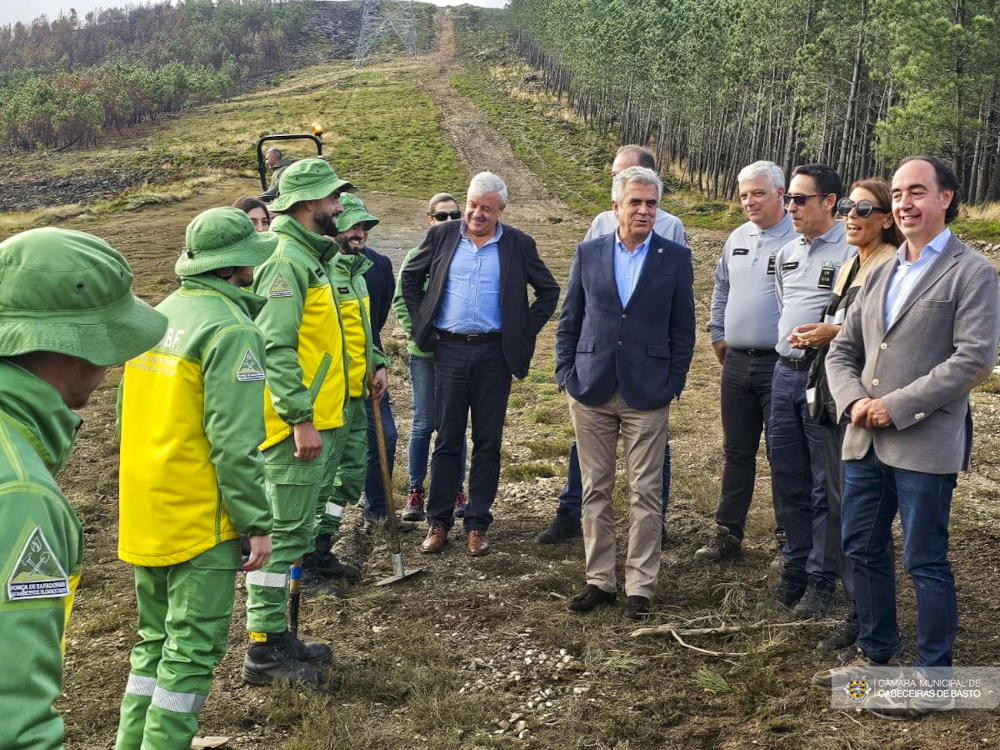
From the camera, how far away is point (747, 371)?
5.54 meters

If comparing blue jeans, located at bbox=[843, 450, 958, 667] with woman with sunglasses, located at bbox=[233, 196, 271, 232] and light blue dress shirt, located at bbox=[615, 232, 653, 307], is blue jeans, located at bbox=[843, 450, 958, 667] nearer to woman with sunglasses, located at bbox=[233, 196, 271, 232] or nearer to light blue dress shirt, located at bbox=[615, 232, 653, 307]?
light blue dress shirt, located at bbox=[615, 232, 653, 307]

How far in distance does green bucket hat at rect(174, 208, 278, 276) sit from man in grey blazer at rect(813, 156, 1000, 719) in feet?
8.88

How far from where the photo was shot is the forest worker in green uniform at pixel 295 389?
14.4ft

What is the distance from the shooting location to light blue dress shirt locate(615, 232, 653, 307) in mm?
5117

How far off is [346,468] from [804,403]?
284cm

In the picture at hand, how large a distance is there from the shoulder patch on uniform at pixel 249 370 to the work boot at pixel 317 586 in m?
2.44

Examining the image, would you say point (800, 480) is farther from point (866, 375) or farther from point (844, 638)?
point (866, 375)

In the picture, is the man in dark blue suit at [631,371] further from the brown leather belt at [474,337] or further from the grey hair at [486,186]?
the grey hair at [486,186]

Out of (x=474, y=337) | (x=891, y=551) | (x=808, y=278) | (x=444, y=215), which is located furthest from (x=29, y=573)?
(x=444, y=215)

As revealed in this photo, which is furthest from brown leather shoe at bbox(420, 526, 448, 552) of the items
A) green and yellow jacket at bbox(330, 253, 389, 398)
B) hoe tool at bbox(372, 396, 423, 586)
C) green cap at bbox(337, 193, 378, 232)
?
green cap at bbox(337, 193, 378, 232)

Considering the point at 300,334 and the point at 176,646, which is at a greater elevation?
the point at 300,334

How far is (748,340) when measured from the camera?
550 cm

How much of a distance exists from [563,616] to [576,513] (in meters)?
1.40

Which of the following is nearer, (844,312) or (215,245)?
(215,245)
